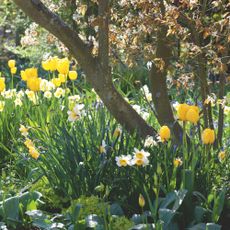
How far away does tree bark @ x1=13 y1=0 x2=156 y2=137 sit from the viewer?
3.70 metres

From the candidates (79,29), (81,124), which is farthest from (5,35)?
(81,124)

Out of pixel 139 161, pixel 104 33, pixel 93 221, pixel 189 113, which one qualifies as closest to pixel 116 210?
pixel 93 221

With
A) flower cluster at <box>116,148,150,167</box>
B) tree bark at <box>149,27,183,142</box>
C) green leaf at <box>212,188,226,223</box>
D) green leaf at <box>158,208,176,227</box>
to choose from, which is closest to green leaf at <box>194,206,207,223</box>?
green leaf at <box>212,188,226,223</box>

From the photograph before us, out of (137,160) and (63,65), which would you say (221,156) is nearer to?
(137,160)

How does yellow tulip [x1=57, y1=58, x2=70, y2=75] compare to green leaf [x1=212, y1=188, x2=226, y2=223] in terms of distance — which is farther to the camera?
yellow tulip [x1=57, y1=58, x2=70, y2=75]

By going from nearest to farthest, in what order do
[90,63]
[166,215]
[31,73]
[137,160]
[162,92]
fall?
[166,215], [137,160], [90,63], [162,92], [31,73]

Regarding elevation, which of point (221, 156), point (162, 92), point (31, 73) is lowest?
point (221, 156)

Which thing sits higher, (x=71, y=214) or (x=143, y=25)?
(x=143, y=25)

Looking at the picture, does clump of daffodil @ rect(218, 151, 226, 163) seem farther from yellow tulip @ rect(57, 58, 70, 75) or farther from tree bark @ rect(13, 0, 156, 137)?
yellow tulip @ rect(57, 58, 70, 75)

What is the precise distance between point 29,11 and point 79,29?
3.93m

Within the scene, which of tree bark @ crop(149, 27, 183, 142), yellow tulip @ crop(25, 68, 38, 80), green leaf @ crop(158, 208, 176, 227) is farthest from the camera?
yellow tulip @ crop(25, 68, 38, 80)

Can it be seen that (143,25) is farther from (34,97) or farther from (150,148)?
(34,97)

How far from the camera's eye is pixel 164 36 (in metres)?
3.91

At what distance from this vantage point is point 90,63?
3818 mm
